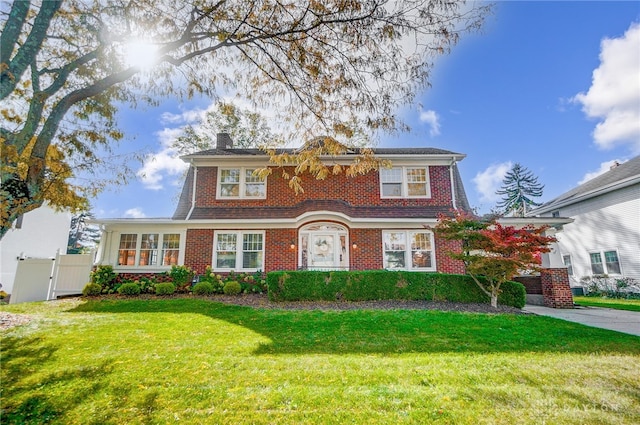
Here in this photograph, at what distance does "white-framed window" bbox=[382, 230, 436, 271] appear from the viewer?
41.7ft

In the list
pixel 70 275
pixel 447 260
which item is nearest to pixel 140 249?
pixel 70 275

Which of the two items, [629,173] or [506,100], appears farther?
[629,173]

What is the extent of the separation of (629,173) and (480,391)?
18.4m

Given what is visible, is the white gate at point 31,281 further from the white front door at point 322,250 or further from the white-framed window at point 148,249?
the white front door at point 322,250

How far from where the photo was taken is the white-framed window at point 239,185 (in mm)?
13750

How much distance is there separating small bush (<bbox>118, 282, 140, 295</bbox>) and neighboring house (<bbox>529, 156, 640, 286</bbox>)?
2293 cm

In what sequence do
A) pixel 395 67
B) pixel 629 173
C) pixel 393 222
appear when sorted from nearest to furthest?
1. pixel 395 67
2. pixel 393 222
3. pixel 629 173

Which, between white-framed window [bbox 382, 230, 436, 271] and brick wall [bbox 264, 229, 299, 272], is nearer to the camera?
brick wall [bbox 264, 229, 299, 272]

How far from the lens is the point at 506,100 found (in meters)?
13.2

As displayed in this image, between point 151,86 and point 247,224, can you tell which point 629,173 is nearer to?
point 247,224

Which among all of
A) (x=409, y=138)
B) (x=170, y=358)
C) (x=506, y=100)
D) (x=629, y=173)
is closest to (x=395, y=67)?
(x=409, y=138)

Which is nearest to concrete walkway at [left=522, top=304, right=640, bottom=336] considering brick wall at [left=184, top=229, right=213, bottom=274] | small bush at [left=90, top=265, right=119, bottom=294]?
brick wall at [left=184, top=229, right=213, bottom=274]

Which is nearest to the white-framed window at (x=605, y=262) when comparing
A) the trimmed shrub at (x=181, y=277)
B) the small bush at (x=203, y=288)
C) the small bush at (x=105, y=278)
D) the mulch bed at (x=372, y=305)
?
the mulch bed at (x=372, y=305)

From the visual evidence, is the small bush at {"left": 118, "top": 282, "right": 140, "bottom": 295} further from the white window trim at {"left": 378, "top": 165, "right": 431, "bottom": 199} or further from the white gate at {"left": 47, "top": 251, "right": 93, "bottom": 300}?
the white window trim at {"left": 378, "top": 165, "right": 431, "bottom": 199}
